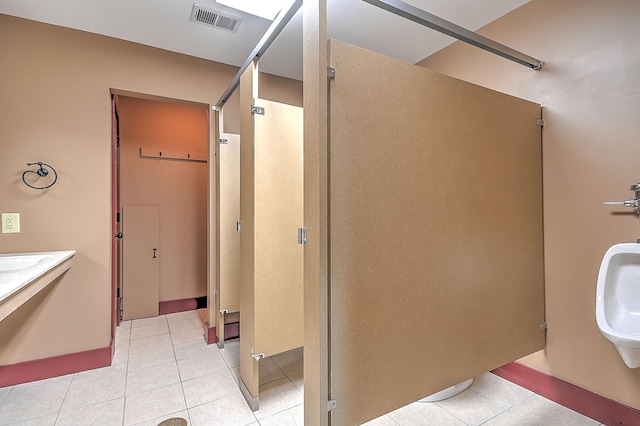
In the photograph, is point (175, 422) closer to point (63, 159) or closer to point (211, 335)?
point (211, 335)

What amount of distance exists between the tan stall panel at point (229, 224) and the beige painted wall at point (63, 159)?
89 centimetres

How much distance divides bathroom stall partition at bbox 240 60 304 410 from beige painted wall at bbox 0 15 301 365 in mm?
1292

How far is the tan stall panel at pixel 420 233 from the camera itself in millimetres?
1176

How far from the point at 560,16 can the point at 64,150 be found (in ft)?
12.0

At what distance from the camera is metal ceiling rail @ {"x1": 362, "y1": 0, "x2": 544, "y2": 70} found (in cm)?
133

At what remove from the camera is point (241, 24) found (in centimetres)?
225

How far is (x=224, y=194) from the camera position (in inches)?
106

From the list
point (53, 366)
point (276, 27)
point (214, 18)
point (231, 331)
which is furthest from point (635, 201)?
point (53, 366)

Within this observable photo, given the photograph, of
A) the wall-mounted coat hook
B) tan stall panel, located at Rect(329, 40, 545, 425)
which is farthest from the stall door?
tan stall panel, located at Rect(329, 40, 545, 425)

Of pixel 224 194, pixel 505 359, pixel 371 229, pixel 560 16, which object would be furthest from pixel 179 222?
pixel 560 16

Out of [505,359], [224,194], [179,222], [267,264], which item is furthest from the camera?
[179,222]

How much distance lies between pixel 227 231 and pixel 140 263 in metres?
1.50

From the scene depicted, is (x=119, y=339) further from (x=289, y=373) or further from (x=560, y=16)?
(x=560, y=16)

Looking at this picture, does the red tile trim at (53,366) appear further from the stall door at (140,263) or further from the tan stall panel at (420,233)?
the tan stall panel at (420,233)
